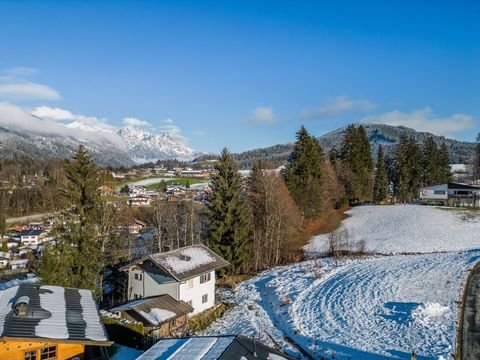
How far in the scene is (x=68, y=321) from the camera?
17844mm

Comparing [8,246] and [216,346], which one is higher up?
[216,346]

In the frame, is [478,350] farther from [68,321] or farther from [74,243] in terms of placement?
[74,243]

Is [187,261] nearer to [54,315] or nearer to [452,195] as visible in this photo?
[54,315]

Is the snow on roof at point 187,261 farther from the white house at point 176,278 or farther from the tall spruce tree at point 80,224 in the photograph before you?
the tall spruce tree at point 80,224

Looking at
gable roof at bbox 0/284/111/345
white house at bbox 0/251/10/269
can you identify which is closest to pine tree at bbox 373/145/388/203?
gable roof at bbox 0/284/111/345

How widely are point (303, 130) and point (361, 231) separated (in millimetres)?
20258

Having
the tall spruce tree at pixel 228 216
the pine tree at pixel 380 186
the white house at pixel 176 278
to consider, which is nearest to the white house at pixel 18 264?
the tall spruce tree at pixel 228 216

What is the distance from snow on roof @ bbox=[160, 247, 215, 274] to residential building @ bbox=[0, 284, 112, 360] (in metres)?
11.9

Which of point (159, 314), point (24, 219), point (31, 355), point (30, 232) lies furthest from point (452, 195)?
point (24, 219)

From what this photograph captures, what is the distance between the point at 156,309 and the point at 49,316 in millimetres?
11616

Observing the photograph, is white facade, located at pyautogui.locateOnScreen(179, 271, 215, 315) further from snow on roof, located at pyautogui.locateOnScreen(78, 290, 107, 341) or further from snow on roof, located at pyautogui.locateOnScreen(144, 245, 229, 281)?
snow on roof, located at pyautogui.locateOnScreen(78, 290, 107, 341)

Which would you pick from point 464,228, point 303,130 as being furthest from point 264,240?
point 464,228

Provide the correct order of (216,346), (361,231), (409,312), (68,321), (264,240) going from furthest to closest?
(361,231) < (264,240) < (409,312) < (68,321) < (216,346)

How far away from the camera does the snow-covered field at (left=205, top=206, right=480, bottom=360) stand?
73.7ft
